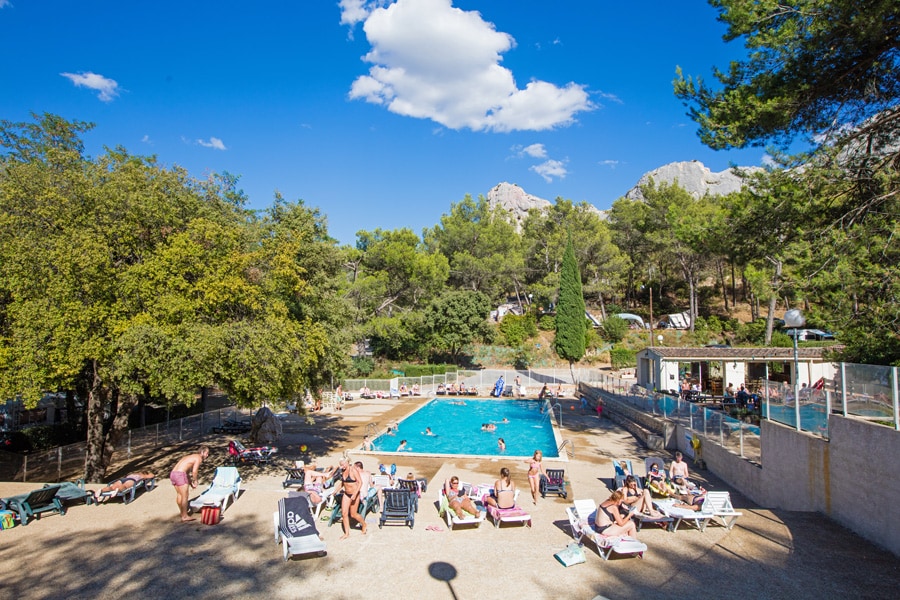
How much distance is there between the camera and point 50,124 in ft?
77.5

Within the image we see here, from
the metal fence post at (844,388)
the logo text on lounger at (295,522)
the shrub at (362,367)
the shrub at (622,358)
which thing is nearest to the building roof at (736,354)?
the shrub at (622,358)

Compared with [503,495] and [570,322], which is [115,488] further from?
[570,322]

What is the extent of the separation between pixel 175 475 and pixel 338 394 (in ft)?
64.1

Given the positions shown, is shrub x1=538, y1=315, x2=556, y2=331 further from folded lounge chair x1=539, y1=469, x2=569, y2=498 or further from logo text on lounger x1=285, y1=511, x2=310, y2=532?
logo text on lounger x1=285, y1=511, x2=310, y2=532

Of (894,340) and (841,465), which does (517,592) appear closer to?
(841,465)

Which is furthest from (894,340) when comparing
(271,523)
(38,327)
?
(38,327)

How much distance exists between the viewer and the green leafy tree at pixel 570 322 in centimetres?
4053

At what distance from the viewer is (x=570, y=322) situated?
40.7 meters

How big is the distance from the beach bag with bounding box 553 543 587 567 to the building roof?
62.0 ft

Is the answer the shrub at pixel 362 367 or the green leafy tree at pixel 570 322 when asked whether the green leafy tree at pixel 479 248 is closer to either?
the green leafy tree at pixel 570 322

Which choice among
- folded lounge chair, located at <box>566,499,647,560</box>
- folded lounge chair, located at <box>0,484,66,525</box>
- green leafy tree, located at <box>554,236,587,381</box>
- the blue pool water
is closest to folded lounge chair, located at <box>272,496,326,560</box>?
folded lounge chair, located at <box>566,499,647,560</box>

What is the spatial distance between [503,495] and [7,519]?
7.94 metres

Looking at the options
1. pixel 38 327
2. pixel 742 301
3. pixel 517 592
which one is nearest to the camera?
pixel 517 592

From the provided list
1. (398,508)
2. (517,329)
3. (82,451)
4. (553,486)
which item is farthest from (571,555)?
(517,329)
